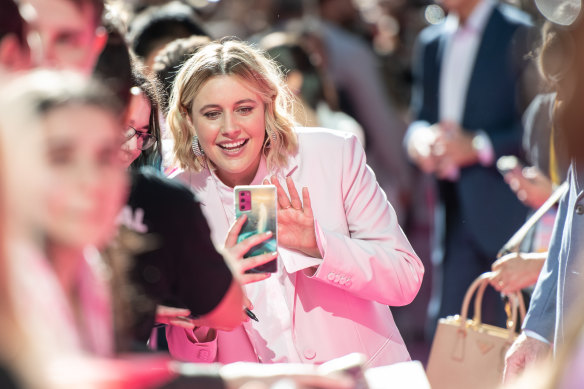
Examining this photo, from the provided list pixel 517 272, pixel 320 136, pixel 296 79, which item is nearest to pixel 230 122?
pixel 320 136

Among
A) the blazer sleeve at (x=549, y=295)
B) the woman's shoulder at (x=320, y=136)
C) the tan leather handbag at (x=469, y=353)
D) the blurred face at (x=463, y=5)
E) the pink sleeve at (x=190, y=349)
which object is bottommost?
the tan leather handbag at (x=469, y=353)

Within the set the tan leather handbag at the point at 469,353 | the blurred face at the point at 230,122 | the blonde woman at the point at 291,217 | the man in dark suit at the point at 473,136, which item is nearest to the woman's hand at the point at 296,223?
the blonde woman at the point at 291,217

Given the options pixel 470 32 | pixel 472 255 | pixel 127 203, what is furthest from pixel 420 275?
pixel 470 32

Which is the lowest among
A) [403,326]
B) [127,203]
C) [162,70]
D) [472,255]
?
[403,326]

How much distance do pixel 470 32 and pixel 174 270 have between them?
333 centimetres

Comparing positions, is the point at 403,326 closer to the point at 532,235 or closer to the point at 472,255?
the point at 472,255

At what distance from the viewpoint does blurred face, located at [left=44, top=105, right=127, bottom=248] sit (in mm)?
1696

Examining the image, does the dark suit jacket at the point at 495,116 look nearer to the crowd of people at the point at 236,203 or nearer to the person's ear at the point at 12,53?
the crowd of people at the point at 236,203

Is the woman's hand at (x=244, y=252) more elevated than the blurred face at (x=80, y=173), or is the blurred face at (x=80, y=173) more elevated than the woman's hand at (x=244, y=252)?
the blurred face at (x=80, y=173)

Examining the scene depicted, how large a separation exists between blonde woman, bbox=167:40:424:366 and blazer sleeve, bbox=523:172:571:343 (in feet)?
1.25

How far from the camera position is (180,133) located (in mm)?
3133

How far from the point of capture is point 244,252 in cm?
266

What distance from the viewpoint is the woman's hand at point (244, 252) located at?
8.69ft

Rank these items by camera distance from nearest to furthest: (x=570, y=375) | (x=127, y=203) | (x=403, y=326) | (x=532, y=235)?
(x=570, y=375), (x=127, y=203), (x=532, y=235), (x=403, y=326)
